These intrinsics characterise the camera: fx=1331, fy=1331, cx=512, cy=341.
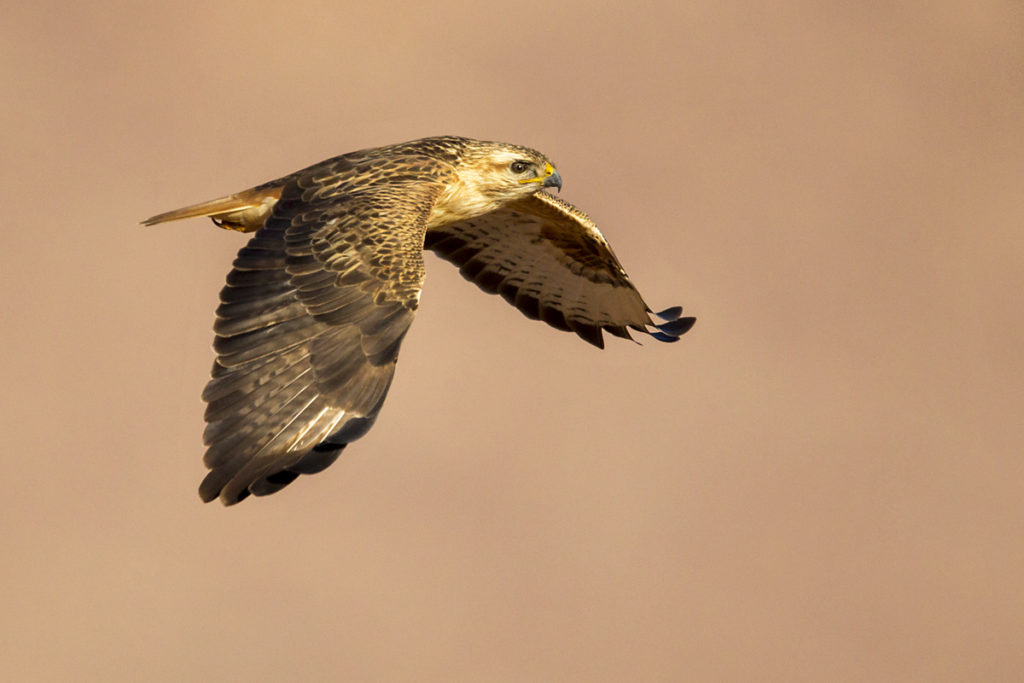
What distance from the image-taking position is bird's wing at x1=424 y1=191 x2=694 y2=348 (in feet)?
23.5

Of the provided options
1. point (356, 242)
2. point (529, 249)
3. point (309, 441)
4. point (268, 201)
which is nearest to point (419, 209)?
point (356, 242)

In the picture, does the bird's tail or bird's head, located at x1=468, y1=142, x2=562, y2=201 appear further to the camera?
bird's head, located at x1=468, y1=142, x2=562, y2=201

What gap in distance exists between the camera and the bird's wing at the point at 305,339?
4.78m

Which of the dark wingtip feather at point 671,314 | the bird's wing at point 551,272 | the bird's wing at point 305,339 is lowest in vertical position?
the bird's wing at point 305,339

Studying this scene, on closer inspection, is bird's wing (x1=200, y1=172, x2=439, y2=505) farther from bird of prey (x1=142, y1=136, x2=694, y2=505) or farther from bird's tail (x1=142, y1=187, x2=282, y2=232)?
bird's tail (x1=142, y1=187, x2=282, y2=232)

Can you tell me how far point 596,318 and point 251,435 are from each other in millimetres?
2994

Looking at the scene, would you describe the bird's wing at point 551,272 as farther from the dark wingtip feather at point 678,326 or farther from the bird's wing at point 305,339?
the bird's wing at point 305,339

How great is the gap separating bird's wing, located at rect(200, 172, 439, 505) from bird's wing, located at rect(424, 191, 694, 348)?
1.83 metres

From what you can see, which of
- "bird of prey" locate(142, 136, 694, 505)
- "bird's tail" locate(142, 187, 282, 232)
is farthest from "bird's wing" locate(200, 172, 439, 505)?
"bird's tail" locate(142, 187, 282, 232)

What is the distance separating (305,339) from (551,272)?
8.42 feet

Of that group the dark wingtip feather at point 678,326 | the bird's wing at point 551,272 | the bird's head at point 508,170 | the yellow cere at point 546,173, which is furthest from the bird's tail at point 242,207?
the dark wingtip feather at point 678,326

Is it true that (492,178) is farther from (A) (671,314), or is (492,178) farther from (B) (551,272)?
(A) (671,314)

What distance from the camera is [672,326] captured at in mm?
7164

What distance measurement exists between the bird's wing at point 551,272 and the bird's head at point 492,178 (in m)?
0.71
